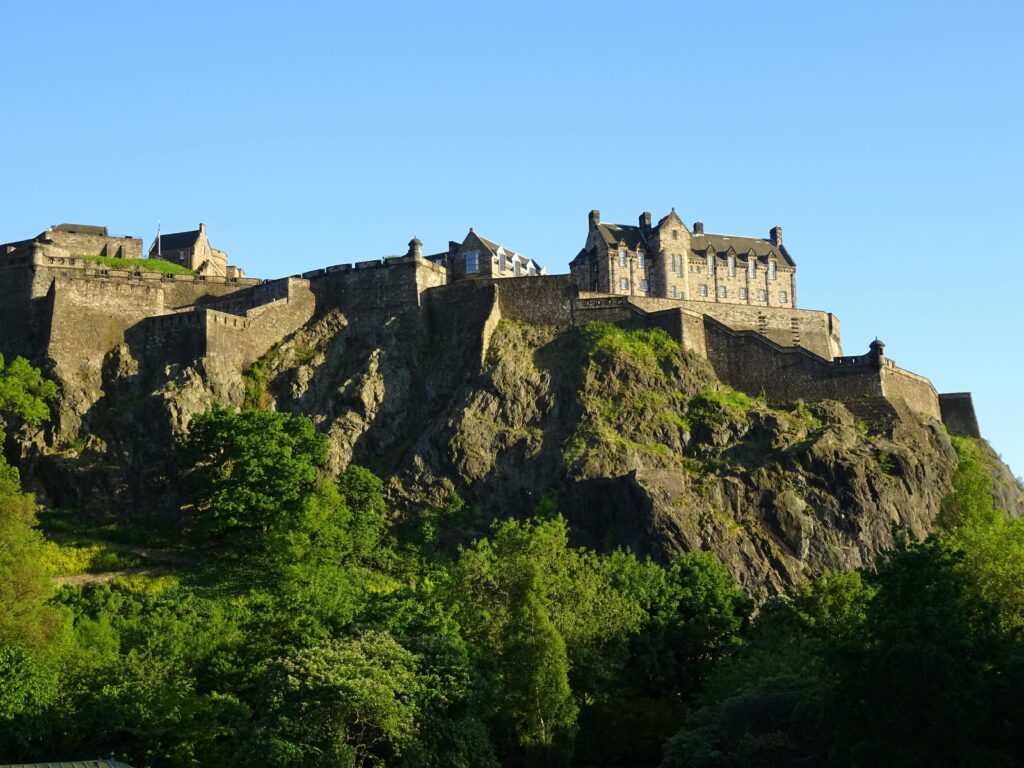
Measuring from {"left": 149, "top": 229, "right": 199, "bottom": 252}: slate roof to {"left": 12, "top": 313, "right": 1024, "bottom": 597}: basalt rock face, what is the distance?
24.7 metres

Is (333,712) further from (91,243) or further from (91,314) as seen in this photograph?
Result: (91,243)

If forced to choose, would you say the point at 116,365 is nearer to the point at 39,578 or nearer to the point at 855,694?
the point at 39,578

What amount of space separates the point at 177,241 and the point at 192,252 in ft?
8.79

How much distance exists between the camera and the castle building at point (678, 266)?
99812 millimetres

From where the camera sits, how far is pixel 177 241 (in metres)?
112

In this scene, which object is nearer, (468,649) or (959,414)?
(468,649)

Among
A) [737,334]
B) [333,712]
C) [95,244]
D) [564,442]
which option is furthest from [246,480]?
[95,244]

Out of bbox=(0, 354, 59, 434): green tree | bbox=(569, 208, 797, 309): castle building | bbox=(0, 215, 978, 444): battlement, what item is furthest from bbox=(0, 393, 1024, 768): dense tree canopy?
bbox=(569, 208, 797, 309): castle building

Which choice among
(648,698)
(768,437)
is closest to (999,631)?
(648,698)

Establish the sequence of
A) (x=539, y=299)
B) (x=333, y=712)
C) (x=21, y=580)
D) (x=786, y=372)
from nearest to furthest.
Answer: (x=333, y=712), (x=21, y=580), (x=786, y=372), (x=539, y=299)

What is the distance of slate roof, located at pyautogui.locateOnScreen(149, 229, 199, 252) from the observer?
365 feet

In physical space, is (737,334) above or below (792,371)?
above

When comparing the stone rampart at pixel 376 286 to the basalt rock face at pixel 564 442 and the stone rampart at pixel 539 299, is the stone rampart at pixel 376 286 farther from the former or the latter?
the stone rampart at pixel 539 299

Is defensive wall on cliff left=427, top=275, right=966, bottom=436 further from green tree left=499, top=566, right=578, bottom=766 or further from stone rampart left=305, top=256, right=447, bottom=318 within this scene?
green tree left=499, top=566, right=578, bottom=766
